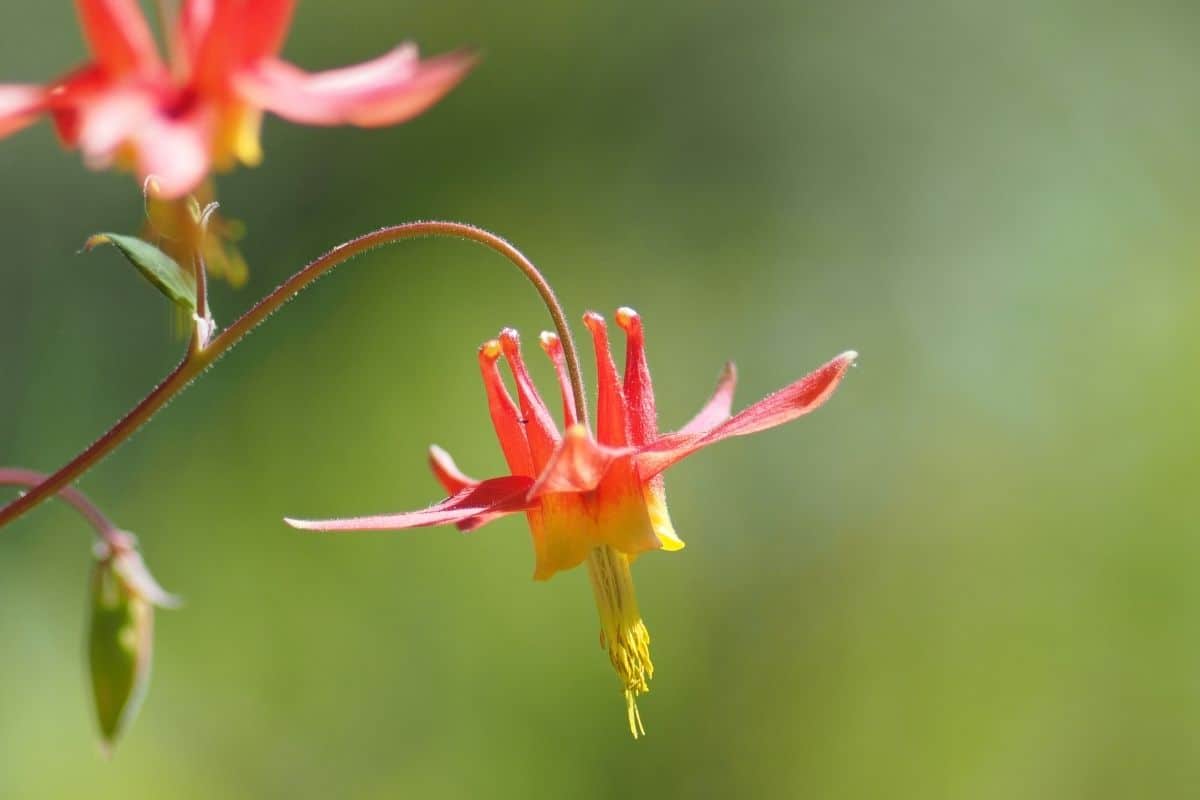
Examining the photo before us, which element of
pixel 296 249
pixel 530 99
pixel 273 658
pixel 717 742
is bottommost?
pixel 717 742

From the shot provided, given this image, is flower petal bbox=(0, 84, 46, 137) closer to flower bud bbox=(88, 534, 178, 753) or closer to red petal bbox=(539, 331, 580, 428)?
red petal bbox=(539, 331, 580, 428)

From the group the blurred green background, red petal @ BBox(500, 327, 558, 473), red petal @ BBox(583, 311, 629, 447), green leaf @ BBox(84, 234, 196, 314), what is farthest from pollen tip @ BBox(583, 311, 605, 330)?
the blurred green background

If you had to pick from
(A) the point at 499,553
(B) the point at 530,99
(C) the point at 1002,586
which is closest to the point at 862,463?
(C) the point at 1002,586

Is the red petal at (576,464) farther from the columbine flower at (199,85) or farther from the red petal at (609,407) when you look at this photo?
the columbine flower at (199,85)

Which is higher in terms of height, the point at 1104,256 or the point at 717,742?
the point at 1104,256

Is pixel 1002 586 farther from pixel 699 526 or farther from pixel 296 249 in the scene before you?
pixel 296 249

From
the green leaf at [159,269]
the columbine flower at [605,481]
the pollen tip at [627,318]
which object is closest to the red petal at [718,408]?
the columbine flower at [605,481]

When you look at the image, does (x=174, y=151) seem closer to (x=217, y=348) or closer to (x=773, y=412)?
(x=217, y=348)
